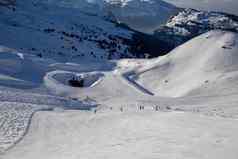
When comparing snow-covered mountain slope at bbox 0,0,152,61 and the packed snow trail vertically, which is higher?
snow-covered mountain slope at bbox 0,0,152,61

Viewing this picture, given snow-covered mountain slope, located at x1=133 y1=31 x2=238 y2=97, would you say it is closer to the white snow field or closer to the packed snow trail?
the white snow field

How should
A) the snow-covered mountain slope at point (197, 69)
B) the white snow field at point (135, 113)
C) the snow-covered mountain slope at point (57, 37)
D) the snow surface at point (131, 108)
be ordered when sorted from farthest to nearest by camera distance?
the snow-covered mountain slope at point (57, 37) < the snow-covered mountain slope at point (197, 69) < the snow surface at point (131, 108) < the white snow field at point (135, 113)

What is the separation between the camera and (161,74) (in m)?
53.7

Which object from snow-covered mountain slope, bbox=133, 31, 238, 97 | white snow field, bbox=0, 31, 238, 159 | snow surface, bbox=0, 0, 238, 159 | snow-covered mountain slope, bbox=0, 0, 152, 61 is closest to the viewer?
white snow field, bbox=0, 31, 238, 159

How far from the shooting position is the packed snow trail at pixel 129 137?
1420cm

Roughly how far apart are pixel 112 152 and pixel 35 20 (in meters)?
161

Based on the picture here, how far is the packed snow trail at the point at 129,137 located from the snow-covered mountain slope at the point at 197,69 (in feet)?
72.3

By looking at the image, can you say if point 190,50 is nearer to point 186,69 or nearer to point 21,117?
point 186,69

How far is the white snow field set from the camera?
1520 centimetres

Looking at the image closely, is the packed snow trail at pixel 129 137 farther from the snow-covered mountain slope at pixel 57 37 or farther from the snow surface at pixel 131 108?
the snow-covered mountain slope at pixel 57 37

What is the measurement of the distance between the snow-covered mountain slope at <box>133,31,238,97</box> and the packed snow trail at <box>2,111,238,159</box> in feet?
72.3

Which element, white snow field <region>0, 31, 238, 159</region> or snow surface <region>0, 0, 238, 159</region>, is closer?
white snow field <region>0, 31, 238, 159</region>

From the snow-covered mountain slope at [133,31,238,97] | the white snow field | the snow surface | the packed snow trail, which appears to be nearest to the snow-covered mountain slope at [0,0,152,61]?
the snow surface

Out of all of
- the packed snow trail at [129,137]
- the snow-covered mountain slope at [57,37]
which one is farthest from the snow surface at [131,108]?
the snow-covered mountain slope at [57,37]
